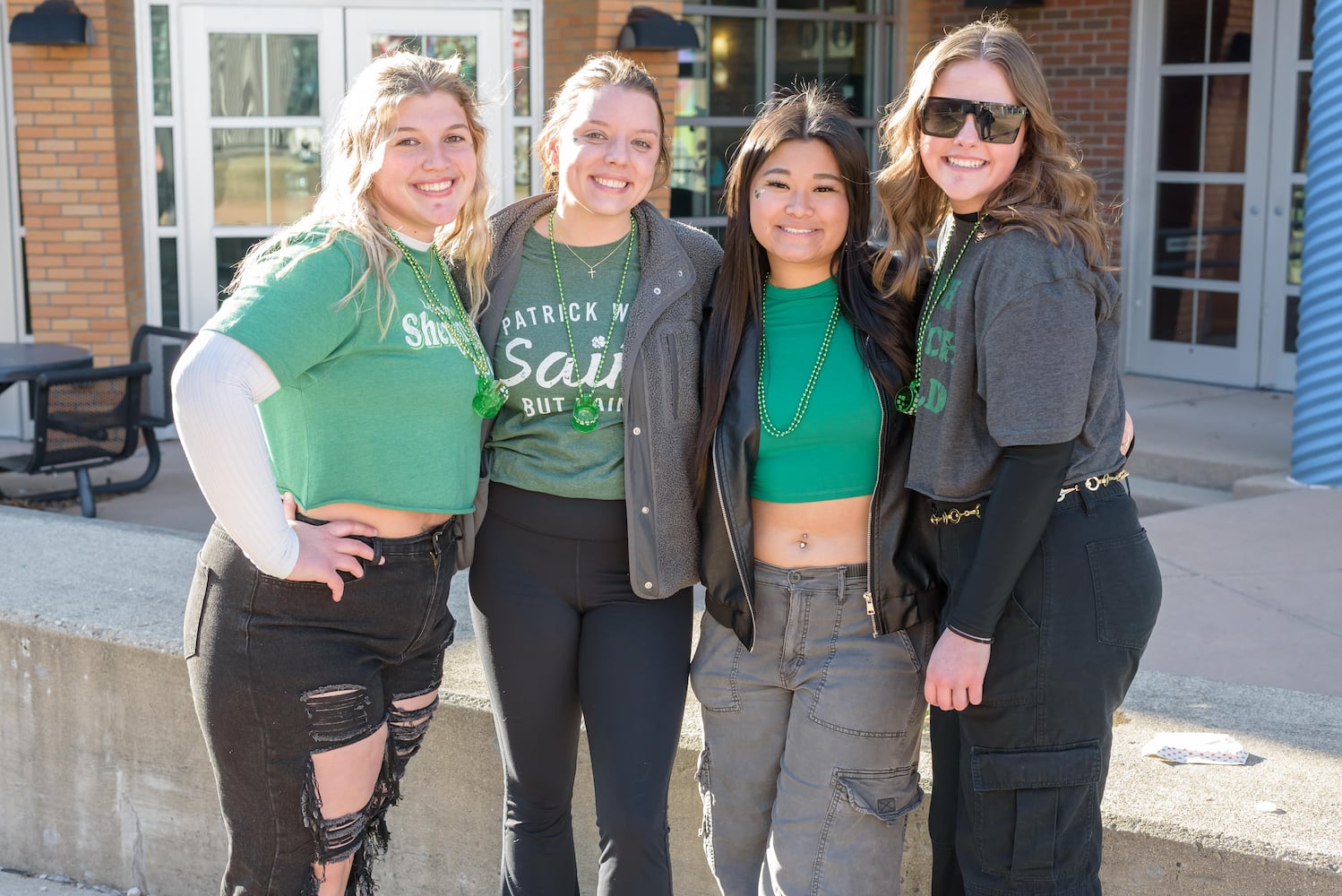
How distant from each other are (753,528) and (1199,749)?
1.13m

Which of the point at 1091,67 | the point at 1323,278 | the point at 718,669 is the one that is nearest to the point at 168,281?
the point at 1091,67

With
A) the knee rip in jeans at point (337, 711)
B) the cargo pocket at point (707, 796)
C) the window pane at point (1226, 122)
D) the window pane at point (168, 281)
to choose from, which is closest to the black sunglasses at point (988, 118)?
the cargo pocket at point (707, 796)

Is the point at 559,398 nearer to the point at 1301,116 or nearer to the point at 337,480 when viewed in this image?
the point at 337,480

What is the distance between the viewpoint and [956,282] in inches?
93.2

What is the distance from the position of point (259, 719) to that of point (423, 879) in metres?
1.25

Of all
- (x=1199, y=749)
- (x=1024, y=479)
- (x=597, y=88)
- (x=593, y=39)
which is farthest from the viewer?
(x=593, y=39)

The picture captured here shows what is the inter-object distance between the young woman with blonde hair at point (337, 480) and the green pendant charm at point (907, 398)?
28.9 inches

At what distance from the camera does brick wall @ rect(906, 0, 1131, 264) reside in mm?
9773

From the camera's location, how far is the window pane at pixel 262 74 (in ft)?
29.1

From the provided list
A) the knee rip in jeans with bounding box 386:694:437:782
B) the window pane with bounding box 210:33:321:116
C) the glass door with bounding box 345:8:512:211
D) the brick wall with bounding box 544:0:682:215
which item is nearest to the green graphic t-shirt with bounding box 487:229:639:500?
the knee rip in jeans with bounding box 386:694:437:782

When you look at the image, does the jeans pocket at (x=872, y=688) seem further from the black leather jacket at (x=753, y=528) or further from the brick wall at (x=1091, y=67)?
the brick wall at (x=1091, y=67)

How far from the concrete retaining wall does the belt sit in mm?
693

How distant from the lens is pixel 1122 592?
7.58ft

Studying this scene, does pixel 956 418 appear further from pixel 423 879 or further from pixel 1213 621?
pixel 1213 621
